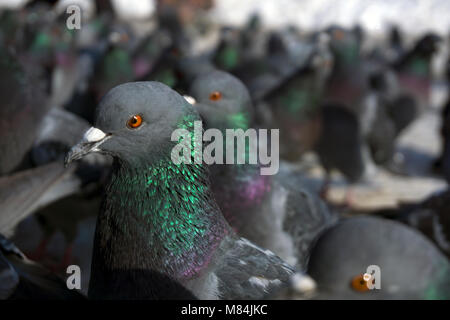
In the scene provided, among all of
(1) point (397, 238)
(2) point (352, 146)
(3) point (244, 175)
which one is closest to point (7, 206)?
(3) point (244, 175)

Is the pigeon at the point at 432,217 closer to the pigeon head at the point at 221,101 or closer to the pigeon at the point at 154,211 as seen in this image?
the pigeon head at the point at 221,101

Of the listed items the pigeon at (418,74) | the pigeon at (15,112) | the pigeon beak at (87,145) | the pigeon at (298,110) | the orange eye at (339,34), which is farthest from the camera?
the pigeon at (418,74)

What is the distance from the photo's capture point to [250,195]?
150 inches

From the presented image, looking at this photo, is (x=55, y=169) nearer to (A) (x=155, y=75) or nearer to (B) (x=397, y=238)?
(B) (x=397, y=238)

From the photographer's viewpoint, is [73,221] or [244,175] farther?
[73,221]

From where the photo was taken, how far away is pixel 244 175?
380 centimetres

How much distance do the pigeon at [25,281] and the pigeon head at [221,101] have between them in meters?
1.41

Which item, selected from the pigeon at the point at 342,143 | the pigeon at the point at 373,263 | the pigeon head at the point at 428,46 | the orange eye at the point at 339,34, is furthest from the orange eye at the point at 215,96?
the pigeon head at the point at 428,46

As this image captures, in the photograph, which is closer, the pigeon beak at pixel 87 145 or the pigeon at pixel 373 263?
the pigeon at pixel 373 263

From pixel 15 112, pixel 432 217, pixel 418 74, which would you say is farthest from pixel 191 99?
pixel 418 74

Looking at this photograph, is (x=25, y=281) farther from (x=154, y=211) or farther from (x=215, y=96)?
(x=215, y=96)

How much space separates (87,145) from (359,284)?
129 centimetres

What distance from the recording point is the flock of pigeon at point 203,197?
102 inches

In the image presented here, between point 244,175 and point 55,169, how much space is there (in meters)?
1.57
